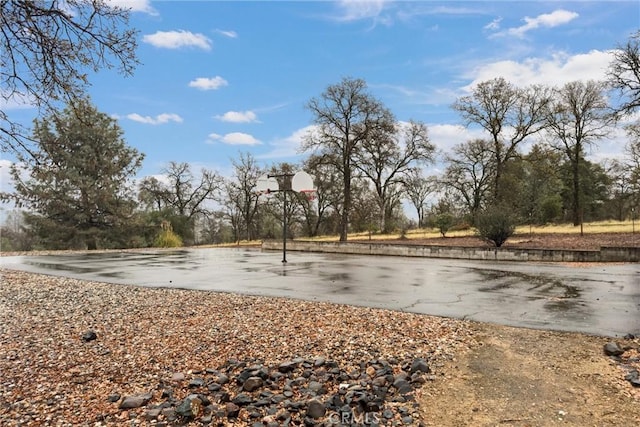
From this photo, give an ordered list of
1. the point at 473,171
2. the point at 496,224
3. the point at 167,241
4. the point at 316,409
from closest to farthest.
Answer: the point at 316,409 → the point at 496,224 → the point at 167,241 → the point at 473,171

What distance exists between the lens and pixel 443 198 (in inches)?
1581

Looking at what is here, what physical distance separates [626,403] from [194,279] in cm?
783

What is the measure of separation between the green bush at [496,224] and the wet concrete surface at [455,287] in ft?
12.7

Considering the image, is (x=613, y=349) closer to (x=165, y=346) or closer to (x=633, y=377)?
(x=633, y=377)

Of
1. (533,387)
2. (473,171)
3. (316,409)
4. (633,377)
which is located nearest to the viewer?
(316,409)

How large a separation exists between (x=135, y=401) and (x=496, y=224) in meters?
14.8

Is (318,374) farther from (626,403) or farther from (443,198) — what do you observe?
(443,198)

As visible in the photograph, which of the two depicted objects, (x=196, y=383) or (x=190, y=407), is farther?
(x=196, y=383)

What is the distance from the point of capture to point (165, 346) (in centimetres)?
437

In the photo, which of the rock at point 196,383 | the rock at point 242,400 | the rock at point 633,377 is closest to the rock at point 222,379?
the rock at point 196,383

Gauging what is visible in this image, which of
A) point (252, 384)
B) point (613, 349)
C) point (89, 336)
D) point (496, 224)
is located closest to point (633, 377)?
point (613, 349)

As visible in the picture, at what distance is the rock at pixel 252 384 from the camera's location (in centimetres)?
344

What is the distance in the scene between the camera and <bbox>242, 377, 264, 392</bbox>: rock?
3.44m

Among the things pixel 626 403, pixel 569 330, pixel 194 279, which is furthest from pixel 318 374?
pixel 194 279
